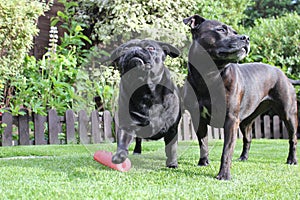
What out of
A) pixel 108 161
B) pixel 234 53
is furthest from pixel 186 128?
pixel 234 53

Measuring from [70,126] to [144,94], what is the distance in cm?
423

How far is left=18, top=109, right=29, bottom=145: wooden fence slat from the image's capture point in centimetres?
692

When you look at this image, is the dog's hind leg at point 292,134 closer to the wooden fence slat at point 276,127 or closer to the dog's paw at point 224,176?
the dog's paw at point 224,176

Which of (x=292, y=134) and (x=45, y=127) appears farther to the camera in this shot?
(x=45, y=127)

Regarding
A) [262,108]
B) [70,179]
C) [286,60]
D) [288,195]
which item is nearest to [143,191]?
[70,179]

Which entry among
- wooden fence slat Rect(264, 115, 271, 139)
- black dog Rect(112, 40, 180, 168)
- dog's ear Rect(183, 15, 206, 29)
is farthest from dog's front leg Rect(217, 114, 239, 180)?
wooden fence slat Rect(264, 115, 271, 139)

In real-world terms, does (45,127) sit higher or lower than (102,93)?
lower

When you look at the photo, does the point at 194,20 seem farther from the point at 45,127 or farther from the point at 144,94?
the point at 45,127

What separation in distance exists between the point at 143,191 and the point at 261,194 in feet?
2.62

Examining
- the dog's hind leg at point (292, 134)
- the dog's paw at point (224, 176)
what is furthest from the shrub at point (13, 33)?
the dog's paw at point (224, 176)

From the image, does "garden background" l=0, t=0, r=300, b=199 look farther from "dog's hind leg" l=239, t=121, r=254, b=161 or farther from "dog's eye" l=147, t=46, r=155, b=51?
"dog's eye" l=147, t=46, r=155, b=51

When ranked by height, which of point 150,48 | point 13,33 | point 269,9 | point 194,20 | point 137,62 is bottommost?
point 137,62

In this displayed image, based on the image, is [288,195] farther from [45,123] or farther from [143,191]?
[45,123]

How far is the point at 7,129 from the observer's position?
22.3ft
